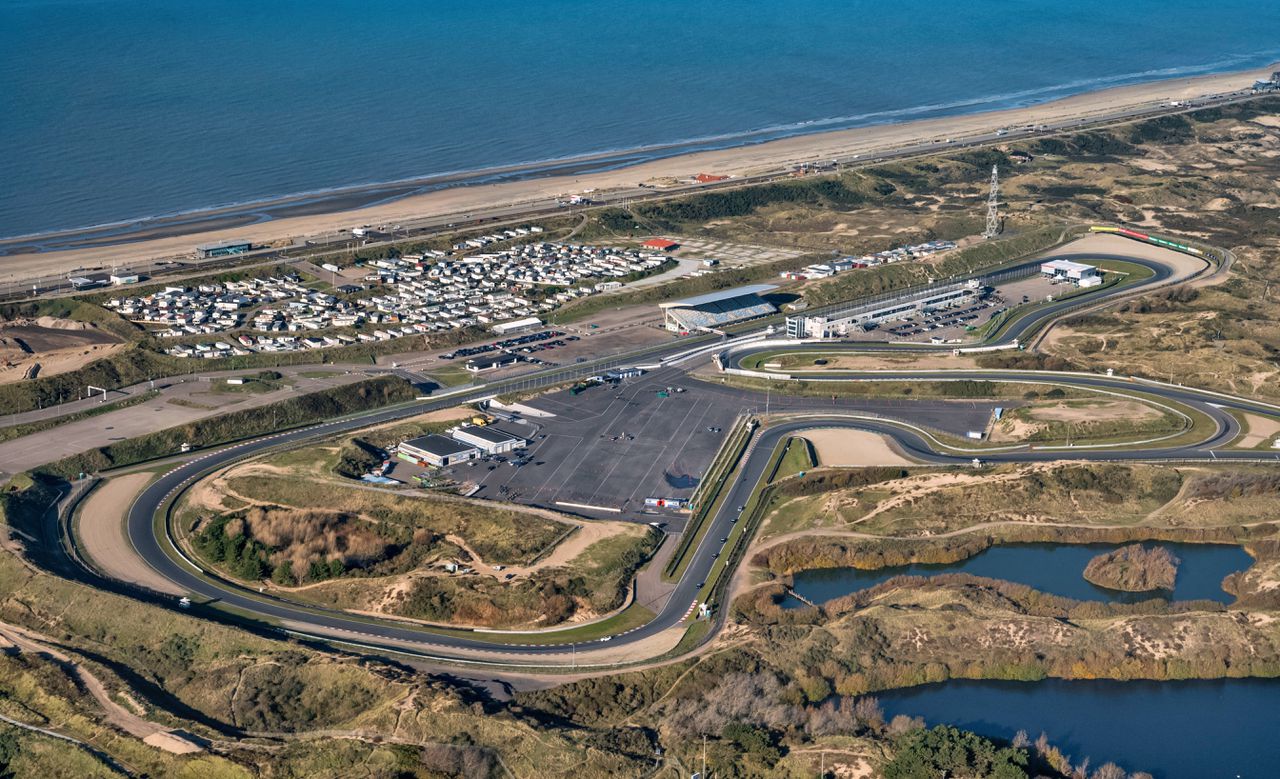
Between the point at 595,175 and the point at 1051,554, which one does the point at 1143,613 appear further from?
the point at 595,175

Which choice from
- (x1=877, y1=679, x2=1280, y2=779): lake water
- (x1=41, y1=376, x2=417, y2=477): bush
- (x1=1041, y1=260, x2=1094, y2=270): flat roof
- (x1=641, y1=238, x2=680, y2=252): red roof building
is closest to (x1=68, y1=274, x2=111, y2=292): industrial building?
(x1=41, y1=376, x2=417, y2=477): bush

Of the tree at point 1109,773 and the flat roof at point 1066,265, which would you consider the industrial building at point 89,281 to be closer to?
the flat roof at point 1066,265

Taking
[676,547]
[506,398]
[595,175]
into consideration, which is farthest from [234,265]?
[676,547]

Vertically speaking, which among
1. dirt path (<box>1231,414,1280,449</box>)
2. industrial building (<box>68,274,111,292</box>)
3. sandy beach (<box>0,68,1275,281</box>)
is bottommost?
dirt path (<box>1231,414,1280,449</box>)

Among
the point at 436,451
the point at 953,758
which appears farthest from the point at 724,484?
the point at 953,758

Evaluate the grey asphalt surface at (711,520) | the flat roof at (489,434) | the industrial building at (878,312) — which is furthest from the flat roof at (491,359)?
the industrial building at (878,312)

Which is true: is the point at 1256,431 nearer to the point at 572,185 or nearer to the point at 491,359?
the point at 491,359

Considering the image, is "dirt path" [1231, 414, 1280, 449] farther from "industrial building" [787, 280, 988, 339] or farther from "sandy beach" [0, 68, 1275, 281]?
"sandy beach" [0, 68, 1275, 281]
